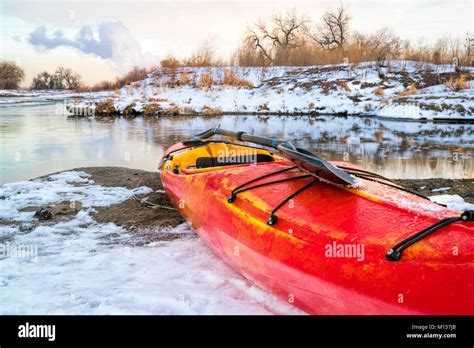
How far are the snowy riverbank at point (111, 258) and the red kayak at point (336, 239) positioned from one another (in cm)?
21

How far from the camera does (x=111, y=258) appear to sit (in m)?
3.04

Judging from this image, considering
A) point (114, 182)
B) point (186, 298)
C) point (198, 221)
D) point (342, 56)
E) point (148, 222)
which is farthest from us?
point (342, 56)

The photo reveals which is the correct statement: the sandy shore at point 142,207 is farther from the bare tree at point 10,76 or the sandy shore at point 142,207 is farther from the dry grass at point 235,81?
the bare tree at point 10,76

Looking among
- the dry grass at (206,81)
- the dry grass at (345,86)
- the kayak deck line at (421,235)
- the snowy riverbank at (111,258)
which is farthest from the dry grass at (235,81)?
the kayak deck line at (421,235)

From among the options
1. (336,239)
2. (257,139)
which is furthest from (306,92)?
(336,239)

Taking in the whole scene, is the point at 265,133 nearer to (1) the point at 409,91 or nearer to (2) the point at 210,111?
(2) the point at 210,111

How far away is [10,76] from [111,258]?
121 ft

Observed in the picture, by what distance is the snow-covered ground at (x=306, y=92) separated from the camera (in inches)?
608

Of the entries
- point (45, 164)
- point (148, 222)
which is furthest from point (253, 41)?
point (148, 222)

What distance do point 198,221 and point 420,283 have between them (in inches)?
73.0

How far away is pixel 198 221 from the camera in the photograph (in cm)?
328
